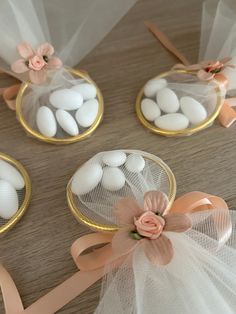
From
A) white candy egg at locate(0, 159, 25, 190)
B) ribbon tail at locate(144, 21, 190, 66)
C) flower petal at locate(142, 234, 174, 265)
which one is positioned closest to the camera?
flower petal at locate(142, 234, 174, 265)

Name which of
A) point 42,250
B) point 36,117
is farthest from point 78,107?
point 42,250

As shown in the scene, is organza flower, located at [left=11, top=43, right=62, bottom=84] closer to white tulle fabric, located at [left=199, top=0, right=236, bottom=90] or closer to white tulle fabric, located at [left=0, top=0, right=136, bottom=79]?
white tulle fabric, located at [left=0, top=0, right=136, bottom=79]

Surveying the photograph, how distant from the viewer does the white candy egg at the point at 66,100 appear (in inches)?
19.2

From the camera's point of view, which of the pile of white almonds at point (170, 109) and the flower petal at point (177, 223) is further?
the pile of white almonds at point (170, 109)

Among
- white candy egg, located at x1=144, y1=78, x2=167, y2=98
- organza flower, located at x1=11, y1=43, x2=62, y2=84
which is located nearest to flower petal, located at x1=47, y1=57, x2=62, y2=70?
organza flower, located at x1=11, y1=43, x2=62, y2=84

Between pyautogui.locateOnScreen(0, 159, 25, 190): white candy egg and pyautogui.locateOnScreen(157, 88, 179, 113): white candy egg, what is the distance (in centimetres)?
17

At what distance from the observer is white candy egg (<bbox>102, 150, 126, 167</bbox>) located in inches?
16.8

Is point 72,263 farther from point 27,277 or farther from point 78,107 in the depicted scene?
point 78,107

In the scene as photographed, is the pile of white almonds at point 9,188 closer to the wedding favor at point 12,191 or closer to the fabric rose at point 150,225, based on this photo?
the wedding favor at point 12,191

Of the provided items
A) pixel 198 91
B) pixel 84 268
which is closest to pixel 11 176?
pixel 84 268

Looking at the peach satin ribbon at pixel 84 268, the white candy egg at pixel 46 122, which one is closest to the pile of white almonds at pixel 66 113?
the white candy egg at pixel 46 122

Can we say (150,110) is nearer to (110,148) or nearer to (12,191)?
(110,148)

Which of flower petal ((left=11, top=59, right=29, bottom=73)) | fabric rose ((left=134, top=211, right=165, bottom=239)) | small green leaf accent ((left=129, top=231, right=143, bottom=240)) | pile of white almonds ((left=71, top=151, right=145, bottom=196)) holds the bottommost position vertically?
pile of white almonds ((left=71, top=151, right=145, bottom=196))

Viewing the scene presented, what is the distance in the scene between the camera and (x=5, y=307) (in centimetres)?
38
